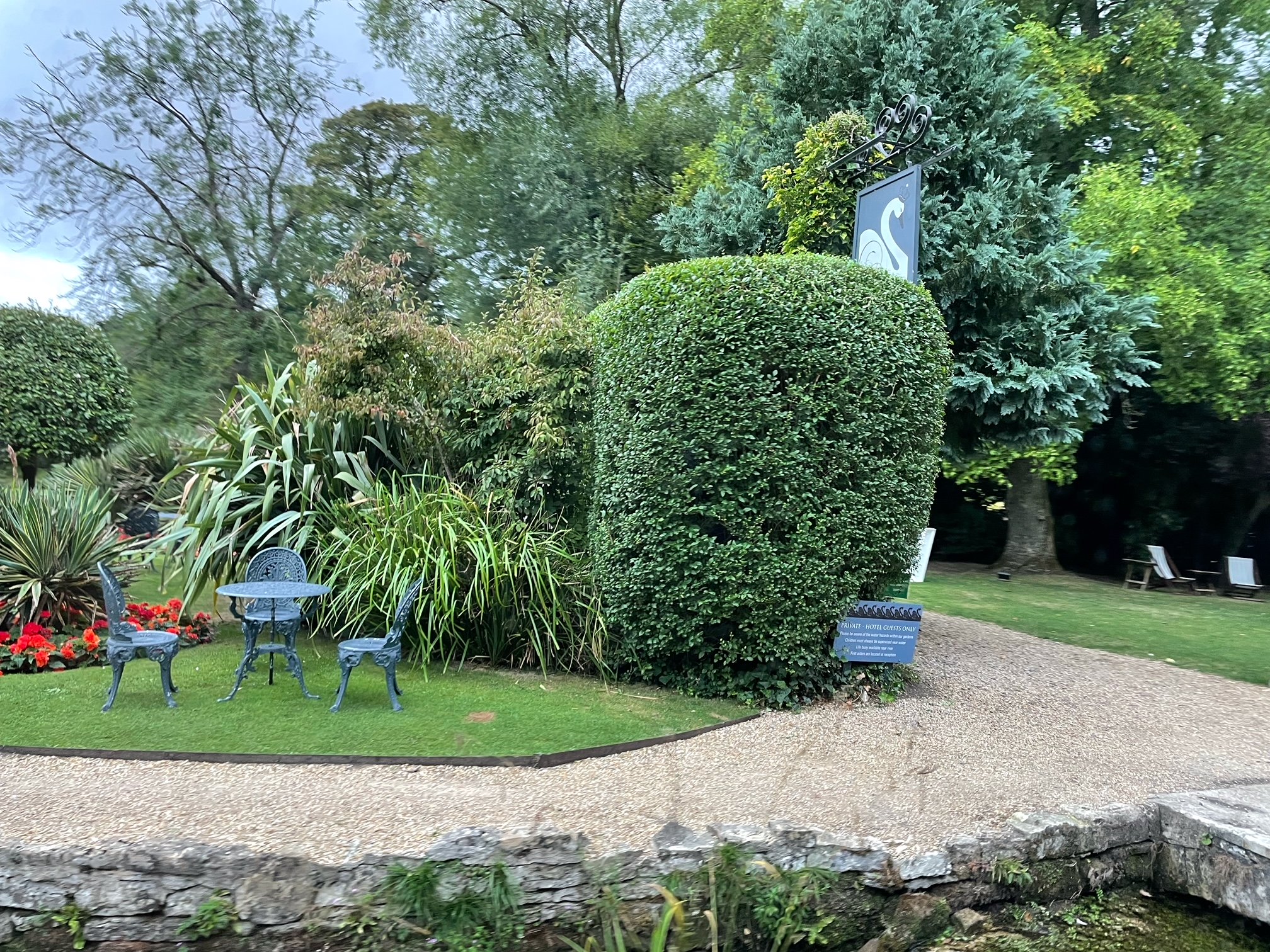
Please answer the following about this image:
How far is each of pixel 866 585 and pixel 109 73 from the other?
18.8 m

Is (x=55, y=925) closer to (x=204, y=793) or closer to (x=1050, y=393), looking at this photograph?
(x=204, y=793)

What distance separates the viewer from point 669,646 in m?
5.65

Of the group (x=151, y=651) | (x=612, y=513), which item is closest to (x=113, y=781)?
(x=151, y=651)

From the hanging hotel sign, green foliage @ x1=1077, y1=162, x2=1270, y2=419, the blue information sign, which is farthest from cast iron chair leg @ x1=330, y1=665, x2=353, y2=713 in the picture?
green foliage @ x1=1077, y1=162, x2=1270, y2=419

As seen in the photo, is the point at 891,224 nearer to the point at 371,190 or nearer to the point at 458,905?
the point at 458,905

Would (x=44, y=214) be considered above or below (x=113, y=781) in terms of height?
above

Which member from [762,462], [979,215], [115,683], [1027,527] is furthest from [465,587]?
[1027,527]

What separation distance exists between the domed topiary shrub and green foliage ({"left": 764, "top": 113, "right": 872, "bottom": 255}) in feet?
7.74

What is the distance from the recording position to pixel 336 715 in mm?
4895

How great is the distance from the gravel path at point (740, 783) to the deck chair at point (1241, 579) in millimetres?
8743

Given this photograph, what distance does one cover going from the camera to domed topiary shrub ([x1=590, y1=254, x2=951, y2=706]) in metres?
5.37

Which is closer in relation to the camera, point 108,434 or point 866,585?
point 866,585

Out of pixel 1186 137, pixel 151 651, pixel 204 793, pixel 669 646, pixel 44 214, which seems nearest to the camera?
pixel 204 793

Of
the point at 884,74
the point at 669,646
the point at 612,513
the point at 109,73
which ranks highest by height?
the point at 109,73
